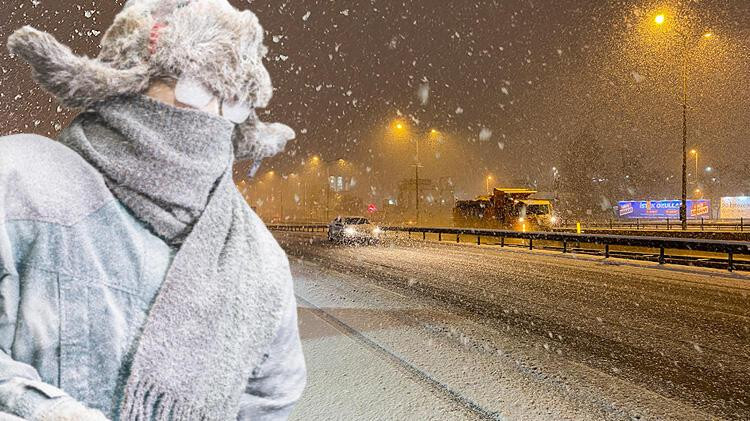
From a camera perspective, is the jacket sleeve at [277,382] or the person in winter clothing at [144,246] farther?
the jacket sleeve at [277,382]

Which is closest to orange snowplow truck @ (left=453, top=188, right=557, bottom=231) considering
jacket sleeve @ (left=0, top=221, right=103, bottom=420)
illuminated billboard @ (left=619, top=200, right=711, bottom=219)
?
illuminated billboard @ (left=619, top=200, right=711, bottom=219)

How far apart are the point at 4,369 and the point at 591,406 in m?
4.35

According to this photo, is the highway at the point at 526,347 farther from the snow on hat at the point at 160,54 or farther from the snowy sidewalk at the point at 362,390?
the snow on hat at the point at 160,54

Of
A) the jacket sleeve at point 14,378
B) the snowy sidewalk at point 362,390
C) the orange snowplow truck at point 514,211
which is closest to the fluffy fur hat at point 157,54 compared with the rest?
the jacket sleeve at point 14,378

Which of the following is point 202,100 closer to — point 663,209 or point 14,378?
point 14,378

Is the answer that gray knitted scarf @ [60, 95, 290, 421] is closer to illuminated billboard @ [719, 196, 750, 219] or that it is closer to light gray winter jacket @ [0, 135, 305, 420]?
light gray winter jacket @ [0, 135, 305, 420]

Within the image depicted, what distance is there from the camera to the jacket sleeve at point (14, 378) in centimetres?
92

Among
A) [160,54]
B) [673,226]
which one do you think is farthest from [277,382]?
[673,226]

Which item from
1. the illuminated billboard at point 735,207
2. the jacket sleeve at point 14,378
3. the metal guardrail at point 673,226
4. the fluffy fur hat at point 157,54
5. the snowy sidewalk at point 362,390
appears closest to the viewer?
the jacket sleeve at point 14,378

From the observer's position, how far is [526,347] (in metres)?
6.09

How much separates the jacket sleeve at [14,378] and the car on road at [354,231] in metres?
25.7

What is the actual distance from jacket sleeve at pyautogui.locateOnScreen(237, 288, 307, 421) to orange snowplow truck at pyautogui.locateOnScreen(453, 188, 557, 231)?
31.7 metres

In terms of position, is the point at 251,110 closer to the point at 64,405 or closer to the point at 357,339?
the point at 64,405

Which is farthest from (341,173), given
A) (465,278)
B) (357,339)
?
(357,339)
